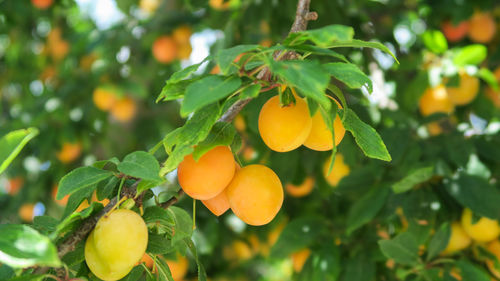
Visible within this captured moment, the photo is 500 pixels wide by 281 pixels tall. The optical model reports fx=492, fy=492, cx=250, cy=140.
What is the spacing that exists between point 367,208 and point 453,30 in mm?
1099

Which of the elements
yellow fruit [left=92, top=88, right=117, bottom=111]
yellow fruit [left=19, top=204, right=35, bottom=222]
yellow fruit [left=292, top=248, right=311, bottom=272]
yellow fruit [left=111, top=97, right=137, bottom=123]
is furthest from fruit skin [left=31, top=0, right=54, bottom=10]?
yellow fruit [left=292, top=248, right=311, bottom=272]

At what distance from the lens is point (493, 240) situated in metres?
1.16

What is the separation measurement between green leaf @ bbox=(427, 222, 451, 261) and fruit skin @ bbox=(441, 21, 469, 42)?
3.63 ft

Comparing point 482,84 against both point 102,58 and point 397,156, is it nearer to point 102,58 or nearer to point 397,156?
point 397,156

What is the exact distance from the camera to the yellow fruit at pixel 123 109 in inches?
89.7

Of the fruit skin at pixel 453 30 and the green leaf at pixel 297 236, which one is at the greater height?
the green leaf at pixel 297 236

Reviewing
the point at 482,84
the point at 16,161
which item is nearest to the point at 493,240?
the point at 482,84

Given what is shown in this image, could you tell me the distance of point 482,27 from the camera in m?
1.89

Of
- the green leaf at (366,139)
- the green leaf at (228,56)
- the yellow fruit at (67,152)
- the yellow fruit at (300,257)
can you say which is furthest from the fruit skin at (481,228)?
the yellow fruit at (67,152)

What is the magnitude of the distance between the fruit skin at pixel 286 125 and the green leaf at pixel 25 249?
304 mm

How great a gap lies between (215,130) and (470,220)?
28.8 inches

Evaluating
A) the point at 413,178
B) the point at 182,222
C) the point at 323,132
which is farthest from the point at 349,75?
the point at 413,178

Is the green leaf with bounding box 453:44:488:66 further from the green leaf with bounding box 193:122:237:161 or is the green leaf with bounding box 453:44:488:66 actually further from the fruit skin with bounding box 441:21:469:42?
the green leaf with bounding box 193:122:237:161

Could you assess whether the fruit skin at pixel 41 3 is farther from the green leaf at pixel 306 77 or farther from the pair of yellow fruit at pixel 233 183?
the green leaf at pixel 306 77
